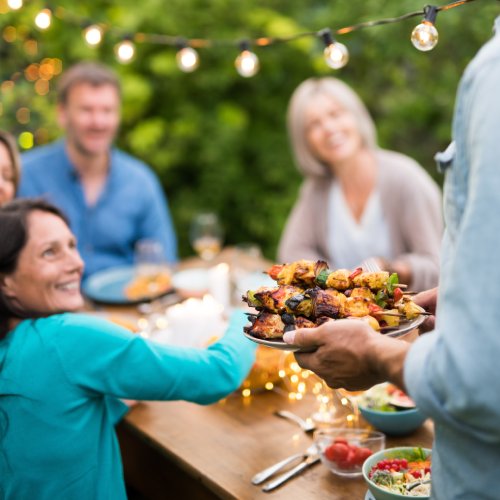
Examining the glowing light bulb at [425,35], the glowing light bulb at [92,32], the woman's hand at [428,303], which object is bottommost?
the woman's hand at [428,303]

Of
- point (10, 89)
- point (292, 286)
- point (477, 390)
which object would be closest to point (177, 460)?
point (292, 286)

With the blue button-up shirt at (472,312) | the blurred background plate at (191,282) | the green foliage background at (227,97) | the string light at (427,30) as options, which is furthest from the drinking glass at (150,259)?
the green foliage background at (227,97)

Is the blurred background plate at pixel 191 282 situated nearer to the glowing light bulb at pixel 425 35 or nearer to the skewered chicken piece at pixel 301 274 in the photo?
the skewered chicken piece at pixel 301 274

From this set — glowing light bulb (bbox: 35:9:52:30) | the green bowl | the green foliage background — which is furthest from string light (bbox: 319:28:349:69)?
the green foliage background

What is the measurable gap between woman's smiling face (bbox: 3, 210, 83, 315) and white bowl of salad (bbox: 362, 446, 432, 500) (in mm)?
877

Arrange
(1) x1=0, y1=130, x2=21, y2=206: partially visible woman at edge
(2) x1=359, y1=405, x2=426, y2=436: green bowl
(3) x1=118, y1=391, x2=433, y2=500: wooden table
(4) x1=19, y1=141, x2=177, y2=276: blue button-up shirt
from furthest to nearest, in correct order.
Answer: (4) x1=19, y1=141, x2=177, y2=276: blue button-up shirt
(1) x1=0, y1=130, x2=21, y2=206: partially visible woman at edge
(2) x1=359, y1=405, x2=426, y2=436: green bowl
(3) x1=118, y1=391, x2=433, y2=500: wooden table

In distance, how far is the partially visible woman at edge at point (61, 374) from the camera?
158 centimetres

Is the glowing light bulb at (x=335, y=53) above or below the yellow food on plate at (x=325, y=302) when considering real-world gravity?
above

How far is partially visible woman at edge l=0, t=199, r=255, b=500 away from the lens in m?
1.58

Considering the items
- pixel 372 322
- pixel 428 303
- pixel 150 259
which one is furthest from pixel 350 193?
pixel 372 322

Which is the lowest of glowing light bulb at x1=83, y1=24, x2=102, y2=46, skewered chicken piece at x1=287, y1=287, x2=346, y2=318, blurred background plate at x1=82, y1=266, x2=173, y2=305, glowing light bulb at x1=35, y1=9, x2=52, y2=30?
blurred background plate at x1=82, y1=266, x2=173, y2=305

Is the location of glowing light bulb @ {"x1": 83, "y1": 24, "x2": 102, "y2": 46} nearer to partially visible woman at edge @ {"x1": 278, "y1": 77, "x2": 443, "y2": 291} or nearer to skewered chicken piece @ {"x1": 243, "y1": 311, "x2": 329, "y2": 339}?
partially visible woman at edge @ {"x1": 278, "y1": 77, "x2": 443, "y2": 291}

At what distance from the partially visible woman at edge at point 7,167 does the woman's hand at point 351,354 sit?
161 centimetres

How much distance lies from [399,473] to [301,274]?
48 cm
